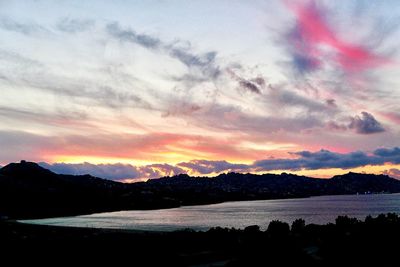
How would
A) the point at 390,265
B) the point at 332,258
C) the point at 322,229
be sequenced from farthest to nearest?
the point at 322,229 < the point at 332,258 < the point at 390,265

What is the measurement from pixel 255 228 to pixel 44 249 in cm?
3900

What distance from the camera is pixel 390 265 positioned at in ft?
171

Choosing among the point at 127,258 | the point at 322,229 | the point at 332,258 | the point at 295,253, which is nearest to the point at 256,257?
the point at 295,253

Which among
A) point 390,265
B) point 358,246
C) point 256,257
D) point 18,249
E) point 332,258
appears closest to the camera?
point 256,257

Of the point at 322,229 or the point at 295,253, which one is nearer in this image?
the point at 295,253

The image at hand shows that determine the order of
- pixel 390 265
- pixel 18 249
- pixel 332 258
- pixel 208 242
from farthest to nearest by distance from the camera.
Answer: pixel 208 242 → pixel 18 249 → pixel 332 258 → pixel 390 265

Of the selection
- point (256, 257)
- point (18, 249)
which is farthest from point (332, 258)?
point (18, 249)

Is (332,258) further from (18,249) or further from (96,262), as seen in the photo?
(18,249)

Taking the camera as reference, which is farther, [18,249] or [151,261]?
[18,249]

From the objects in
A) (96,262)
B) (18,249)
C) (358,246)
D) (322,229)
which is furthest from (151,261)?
(322,229)

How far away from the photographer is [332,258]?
56125mm

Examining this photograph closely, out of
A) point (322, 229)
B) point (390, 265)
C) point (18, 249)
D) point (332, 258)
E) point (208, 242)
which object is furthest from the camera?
point (322, 229)

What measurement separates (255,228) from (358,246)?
71.7 feet

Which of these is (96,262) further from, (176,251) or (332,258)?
(332,258)
